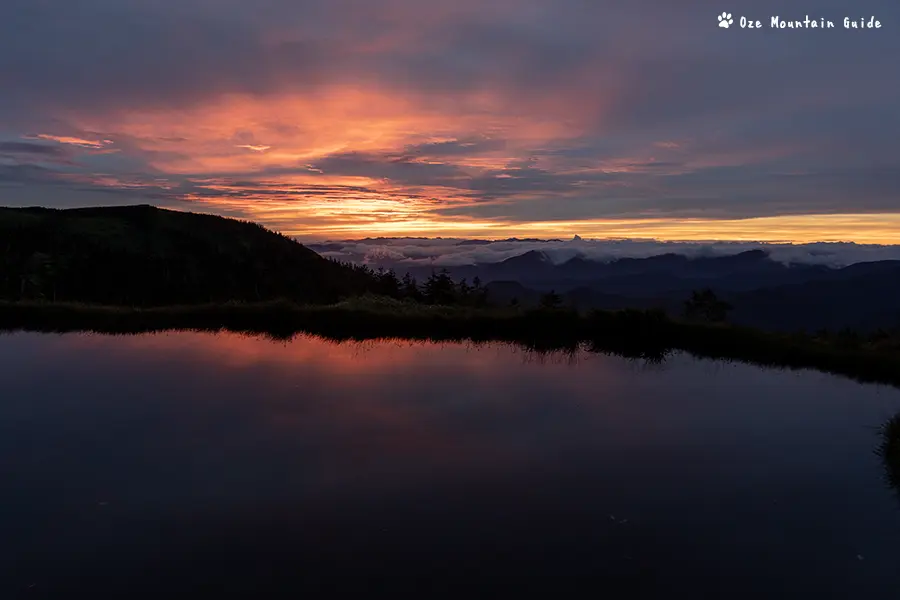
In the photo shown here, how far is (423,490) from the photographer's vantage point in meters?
8.05

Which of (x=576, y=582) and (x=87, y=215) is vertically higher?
(x=87, y=215)

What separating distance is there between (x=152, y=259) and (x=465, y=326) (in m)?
62.8

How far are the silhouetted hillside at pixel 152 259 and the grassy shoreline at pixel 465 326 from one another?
26.3 feet

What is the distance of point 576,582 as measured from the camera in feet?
20.0

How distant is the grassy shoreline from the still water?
473 cm

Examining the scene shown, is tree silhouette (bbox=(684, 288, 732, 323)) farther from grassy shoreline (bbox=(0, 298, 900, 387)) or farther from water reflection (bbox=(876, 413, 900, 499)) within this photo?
water reflection (bbox=(876, 413, 900, 499))

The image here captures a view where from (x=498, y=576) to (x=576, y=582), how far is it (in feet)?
2.84

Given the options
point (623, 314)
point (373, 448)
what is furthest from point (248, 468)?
point (623, 314)

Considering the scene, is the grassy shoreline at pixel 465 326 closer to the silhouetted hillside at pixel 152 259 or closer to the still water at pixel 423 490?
the still water at pixel 423 490

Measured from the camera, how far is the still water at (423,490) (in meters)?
6.19

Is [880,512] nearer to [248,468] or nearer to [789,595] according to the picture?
[789,595]

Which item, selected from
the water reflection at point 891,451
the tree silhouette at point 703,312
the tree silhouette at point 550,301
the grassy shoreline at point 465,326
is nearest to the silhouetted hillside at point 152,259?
the grassy shoreline at point 465,326

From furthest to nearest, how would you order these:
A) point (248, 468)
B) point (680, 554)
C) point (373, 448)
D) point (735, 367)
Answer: point (735, 367) < point (373, 448) < point (248, 468) < point (680, 554)

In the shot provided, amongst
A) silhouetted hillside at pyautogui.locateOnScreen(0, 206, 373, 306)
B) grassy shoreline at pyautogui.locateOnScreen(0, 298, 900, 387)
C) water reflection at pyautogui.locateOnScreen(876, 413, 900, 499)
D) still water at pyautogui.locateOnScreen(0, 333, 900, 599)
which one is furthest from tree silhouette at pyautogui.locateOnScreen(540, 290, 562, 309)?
water reflection at pyautogui.locateOnScreen(876, 413, 900, 499)
